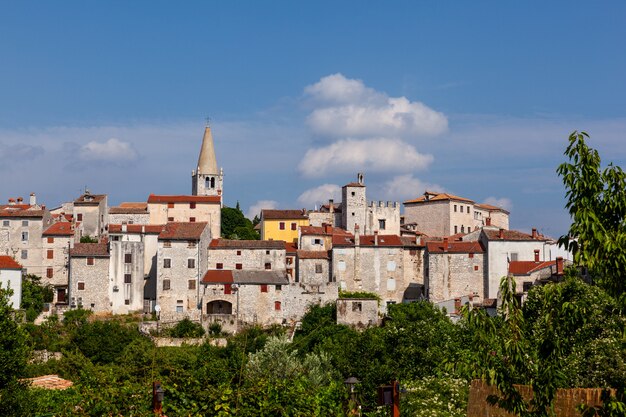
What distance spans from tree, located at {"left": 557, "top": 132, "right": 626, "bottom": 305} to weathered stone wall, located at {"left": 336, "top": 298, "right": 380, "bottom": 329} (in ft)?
181

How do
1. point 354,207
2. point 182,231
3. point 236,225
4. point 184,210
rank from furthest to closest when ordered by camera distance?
1. point 236,225
2. point 354,207
3. point 184,210
4. point 182,231

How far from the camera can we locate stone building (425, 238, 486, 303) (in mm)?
73375

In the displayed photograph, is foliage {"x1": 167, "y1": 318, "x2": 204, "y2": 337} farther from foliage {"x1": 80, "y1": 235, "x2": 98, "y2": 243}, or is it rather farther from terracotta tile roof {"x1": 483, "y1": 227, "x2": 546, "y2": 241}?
terracotta tile roof {"x1": 483, "y1": 227, "x2": 546, "y2": 241}

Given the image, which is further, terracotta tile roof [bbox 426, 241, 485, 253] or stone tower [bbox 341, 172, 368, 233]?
stone tower [bbox 341, 172, 368, 233]

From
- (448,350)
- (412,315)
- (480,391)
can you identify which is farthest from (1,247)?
(480,391)

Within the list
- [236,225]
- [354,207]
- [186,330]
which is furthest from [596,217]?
[236,225]

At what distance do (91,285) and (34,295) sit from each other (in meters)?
4.22

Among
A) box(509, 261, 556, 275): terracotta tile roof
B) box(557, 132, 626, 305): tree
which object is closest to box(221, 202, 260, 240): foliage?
box(509, 261, 556, 275): terracotta tile roof

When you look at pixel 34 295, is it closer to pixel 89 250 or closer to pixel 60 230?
pixel 89 250

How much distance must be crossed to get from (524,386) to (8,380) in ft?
49.3

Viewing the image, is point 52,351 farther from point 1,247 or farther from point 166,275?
point 1,247

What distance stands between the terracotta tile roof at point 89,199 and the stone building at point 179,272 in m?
13.6

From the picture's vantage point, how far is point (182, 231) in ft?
237

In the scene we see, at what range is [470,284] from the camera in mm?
73438
